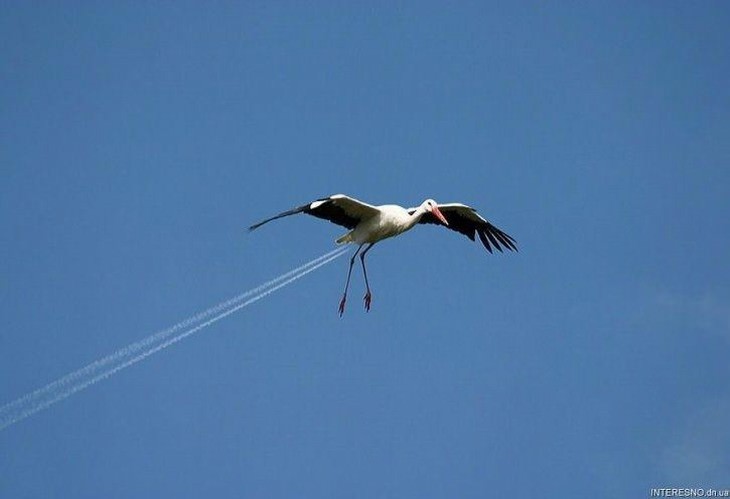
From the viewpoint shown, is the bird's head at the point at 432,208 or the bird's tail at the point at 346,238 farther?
the bird's head at the point at 432,208

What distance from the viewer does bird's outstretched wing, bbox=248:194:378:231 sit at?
3356 centimetres

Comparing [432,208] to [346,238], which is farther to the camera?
[432,208]

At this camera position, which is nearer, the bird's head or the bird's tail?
the bird's tail

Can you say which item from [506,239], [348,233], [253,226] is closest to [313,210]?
[348,233]

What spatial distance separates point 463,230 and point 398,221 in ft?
16.4

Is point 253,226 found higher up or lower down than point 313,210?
lower down

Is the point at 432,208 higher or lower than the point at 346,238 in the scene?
higher

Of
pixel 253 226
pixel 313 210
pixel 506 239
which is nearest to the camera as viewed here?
pixel 253 226

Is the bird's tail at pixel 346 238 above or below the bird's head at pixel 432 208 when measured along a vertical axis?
below

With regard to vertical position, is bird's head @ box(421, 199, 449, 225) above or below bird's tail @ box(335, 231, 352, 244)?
above

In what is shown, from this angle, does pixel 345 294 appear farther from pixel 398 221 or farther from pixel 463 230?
pixel 463 230

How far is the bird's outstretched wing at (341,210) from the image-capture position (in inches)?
1321

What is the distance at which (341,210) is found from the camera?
34812 mm

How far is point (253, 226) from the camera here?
30766 millimetres
